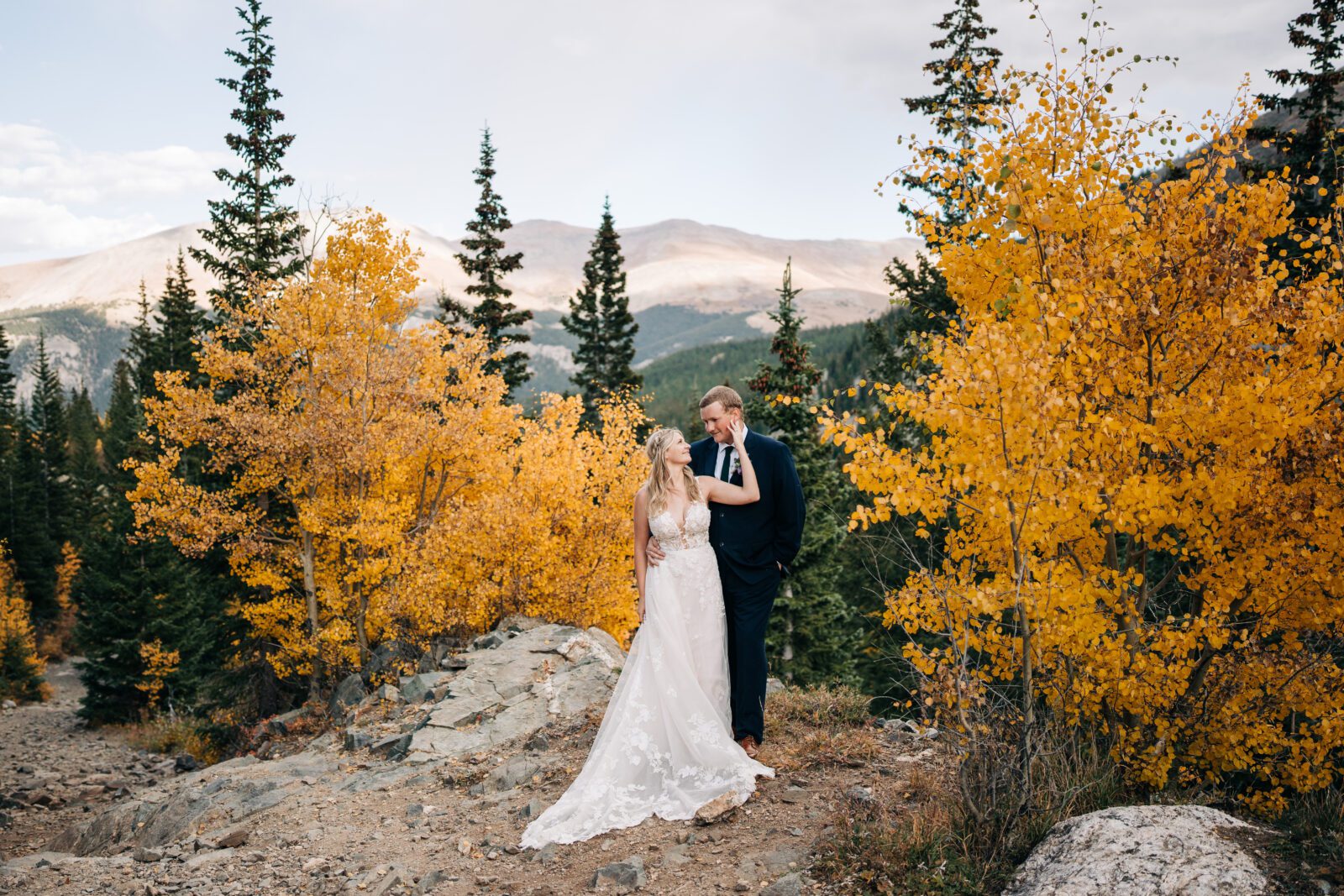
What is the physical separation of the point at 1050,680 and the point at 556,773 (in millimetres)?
5080

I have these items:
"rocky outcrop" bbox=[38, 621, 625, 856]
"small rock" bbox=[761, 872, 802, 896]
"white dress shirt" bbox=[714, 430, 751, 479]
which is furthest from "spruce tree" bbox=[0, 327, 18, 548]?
"small rock" bbox=[761, 872, 802, 896]

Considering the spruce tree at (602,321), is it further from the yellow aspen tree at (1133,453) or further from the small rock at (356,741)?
the yellow aspen tree at (1133,453)

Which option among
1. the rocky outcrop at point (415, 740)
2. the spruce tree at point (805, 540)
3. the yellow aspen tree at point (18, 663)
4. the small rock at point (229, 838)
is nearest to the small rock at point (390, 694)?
the rocky outcrop at point (415, 740)

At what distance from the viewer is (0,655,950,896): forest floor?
218 inches

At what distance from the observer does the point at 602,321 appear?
124 ft

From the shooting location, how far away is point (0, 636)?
36219 millimetres

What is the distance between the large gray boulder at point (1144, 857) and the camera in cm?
400

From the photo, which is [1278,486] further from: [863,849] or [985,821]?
[863,849]

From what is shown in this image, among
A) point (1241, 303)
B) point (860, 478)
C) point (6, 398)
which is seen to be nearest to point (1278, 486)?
point (1241, 303)

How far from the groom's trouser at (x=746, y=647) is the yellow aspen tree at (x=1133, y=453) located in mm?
1396

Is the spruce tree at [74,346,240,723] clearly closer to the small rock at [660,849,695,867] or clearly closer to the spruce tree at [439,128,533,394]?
the spruce tree at [439,128,533,394]

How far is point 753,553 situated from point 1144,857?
3549 millimetres

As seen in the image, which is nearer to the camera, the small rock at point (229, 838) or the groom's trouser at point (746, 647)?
the groom's trouser at point (746, 647)

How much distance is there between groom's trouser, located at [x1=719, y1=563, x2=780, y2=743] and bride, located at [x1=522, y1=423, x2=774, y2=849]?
0.37ft
